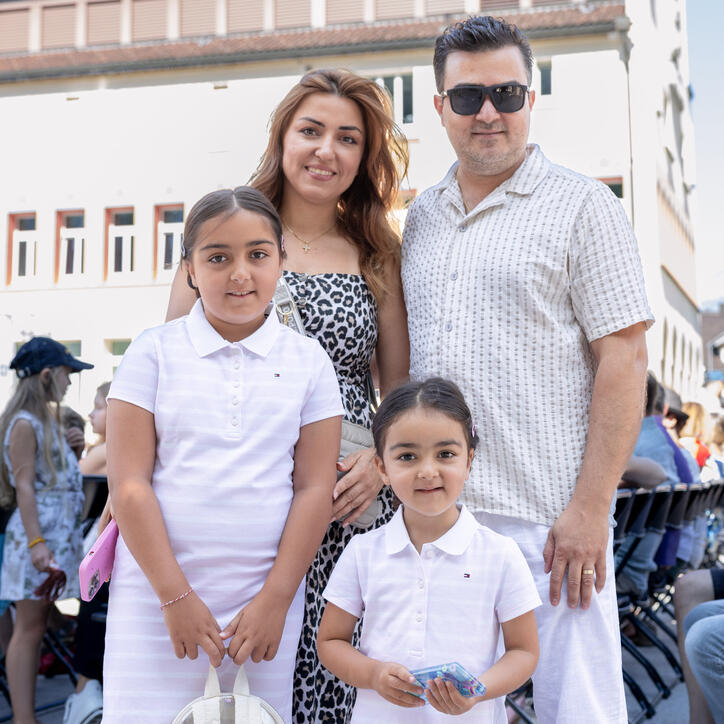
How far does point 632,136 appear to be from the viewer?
68.1 ft

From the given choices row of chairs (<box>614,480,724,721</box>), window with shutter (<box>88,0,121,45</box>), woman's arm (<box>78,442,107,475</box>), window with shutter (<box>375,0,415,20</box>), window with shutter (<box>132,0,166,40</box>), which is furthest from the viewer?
window with shutter (<box>88,0,121,45</box>)

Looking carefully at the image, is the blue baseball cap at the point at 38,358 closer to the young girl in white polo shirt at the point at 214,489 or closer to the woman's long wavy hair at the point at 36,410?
the woman's long wavy hair at the point at 36,410

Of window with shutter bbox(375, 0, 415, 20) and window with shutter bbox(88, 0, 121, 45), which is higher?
window with shutter bbox(88, 0, 121, 45)

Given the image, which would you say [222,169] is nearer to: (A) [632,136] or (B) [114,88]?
(B) [114,88]

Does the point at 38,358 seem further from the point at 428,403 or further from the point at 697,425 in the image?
the point at 697,425

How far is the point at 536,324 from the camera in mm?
2293

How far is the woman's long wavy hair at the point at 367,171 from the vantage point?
2.75m

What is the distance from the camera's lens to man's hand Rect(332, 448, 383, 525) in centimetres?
232

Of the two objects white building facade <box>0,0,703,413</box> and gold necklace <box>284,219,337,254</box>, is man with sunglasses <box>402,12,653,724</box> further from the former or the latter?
white building facade <box>0,0,703,413</box>

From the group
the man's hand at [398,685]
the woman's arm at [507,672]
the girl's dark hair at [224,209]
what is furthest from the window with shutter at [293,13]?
the man's hand at [398,685]

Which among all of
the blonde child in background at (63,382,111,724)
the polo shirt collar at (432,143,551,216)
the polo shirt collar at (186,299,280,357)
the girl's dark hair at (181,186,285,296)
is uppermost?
the polo shirt collar at (432,143,551,216)

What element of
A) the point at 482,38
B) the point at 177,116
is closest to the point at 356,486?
the point at 482,38

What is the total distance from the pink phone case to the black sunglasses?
4.37 ft

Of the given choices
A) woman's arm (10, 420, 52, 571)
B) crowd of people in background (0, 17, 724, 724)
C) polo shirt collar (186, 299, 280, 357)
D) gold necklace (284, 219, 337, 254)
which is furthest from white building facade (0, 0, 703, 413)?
polo shirt collar (186, 299, 280, 357)
